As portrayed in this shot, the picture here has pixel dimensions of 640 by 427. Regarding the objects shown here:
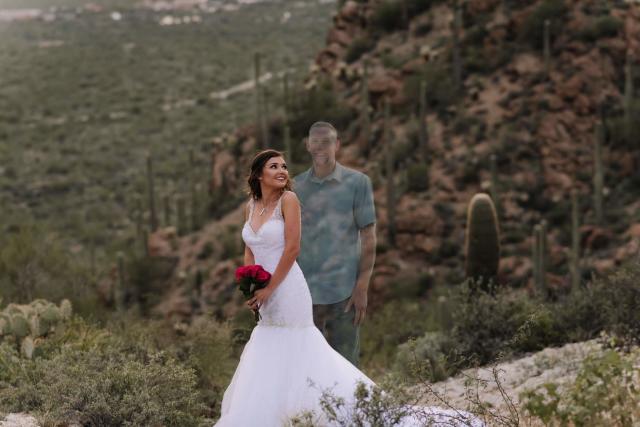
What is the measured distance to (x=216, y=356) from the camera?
30.0 feet

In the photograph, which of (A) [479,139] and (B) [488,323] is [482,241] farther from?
(A) [479,139]

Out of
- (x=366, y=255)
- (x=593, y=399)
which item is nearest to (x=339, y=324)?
(x=366, y=255)

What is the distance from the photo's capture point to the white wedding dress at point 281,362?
586 centimetres

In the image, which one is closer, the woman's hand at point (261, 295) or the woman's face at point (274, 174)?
the woman's hand at point (261, 295)

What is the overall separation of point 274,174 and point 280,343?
101cm

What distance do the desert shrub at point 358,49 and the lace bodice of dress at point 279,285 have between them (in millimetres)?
22930

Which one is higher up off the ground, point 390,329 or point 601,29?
point 601,29

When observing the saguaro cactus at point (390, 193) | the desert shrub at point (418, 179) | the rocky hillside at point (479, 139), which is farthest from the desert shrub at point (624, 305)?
the desert shrub at point (418, 179)

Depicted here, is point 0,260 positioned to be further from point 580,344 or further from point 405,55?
point 405,55

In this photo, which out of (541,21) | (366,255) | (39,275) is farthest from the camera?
(541,21)

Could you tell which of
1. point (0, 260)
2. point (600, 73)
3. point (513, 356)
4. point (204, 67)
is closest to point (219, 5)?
point (204, 67)

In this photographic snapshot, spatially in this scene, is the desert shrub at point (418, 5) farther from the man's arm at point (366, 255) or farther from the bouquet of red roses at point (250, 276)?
the bouquet of red roses at point (250, 276)

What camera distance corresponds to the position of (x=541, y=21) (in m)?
25.0

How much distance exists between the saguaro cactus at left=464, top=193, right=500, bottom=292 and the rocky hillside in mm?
6507
